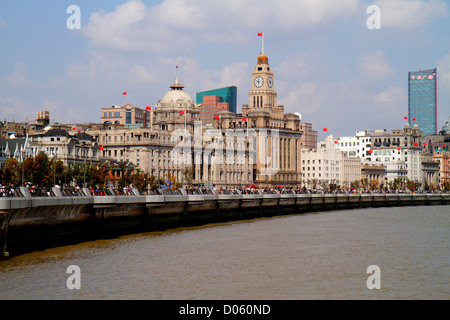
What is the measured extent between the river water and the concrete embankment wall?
171 cm

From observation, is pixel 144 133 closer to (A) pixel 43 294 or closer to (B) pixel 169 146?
(B) pixel 169 146

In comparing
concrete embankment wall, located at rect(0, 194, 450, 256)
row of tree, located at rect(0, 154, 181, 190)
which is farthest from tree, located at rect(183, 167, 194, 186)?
concrete embankment wall, located at rect(0, 194, 450, 256)

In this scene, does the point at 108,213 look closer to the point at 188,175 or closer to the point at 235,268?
the point at 235,268

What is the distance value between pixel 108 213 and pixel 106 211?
50cm

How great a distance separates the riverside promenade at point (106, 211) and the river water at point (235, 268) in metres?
1.98

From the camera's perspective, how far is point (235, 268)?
47.6m

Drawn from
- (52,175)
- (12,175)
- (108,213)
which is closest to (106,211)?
(108,213)

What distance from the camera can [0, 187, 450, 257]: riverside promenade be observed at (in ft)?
165

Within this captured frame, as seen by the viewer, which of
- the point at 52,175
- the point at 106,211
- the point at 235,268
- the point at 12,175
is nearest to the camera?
the point at 235,268

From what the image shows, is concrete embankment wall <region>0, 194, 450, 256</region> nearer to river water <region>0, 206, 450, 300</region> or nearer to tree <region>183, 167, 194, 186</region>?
river water <region>0, 206, 450, 300</region>

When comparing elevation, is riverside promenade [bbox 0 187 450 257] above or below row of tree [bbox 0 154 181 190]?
below

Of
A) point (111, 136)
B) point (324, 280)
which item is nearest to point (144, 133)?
point (111, 136)

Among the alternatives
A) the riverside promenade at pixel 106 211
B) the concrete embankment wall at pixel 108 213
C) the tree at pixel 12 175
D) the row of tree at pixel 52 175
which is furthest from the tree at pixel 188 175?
the tree at pixel 12 175

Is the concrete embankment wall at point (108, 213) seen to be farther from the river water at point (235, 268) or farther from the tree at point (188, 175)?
the tree at point (188, 175)
